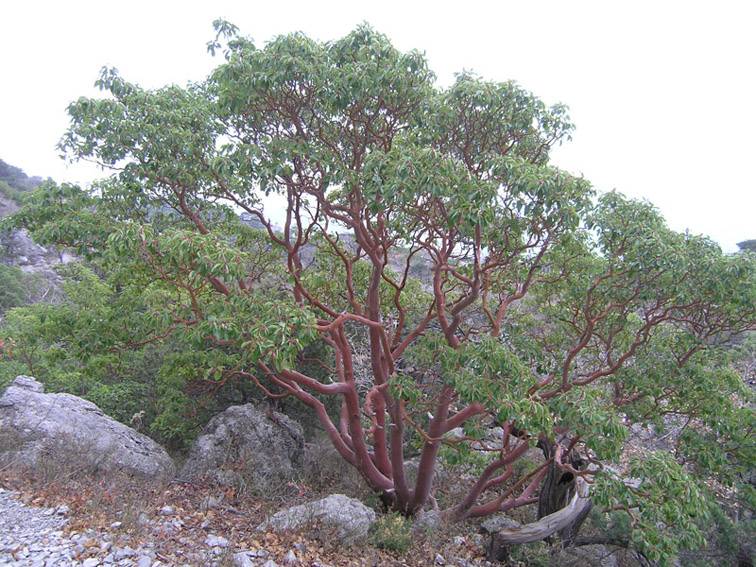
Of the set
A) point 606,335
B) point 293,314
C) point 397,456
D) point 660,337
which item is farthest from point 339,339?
point 660,337

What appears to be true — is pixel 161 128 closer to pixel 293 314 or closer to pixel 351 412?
pixel 293 314

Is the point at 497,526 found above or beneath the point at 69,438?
above

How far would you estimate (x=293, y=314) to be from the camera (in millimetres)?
5387

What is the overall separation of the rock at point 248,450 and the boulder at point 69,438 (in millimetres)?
638

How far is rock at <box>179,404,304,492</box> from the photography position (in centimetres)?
871

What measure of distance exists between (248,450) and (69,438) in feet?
9.84

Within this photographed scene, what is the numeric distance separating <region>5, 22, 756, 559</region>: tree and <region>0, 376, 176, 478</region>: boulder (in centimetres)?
175

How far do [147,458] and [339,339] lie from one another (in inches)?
157

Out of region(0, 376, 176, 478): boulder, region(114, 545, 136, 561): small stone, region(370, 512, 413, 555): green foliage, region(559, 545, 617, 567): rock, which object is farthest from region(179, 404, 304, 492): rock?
region(559, 545, 617, 567): rock

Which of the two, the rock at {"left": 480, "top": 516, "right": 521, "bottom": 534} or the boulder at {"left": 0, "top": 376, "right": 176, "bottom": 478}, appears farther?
the rock at {"left": 480, "top": 516, "right": 521, "bottom": 534}

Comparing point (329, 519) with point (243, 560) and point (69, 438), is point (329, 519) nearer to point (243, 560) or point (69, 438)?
point (243, 560)

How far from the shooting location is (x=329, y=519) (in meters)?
6.52

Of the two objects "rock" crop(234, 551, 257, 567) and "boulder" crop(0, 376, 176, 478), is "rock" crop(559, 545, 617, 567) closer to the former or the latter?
"rock" crop(234, 551, 257, 567)

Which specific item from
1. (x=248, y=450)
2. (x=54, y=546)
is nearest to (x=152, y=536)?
(x=54, y=546)
